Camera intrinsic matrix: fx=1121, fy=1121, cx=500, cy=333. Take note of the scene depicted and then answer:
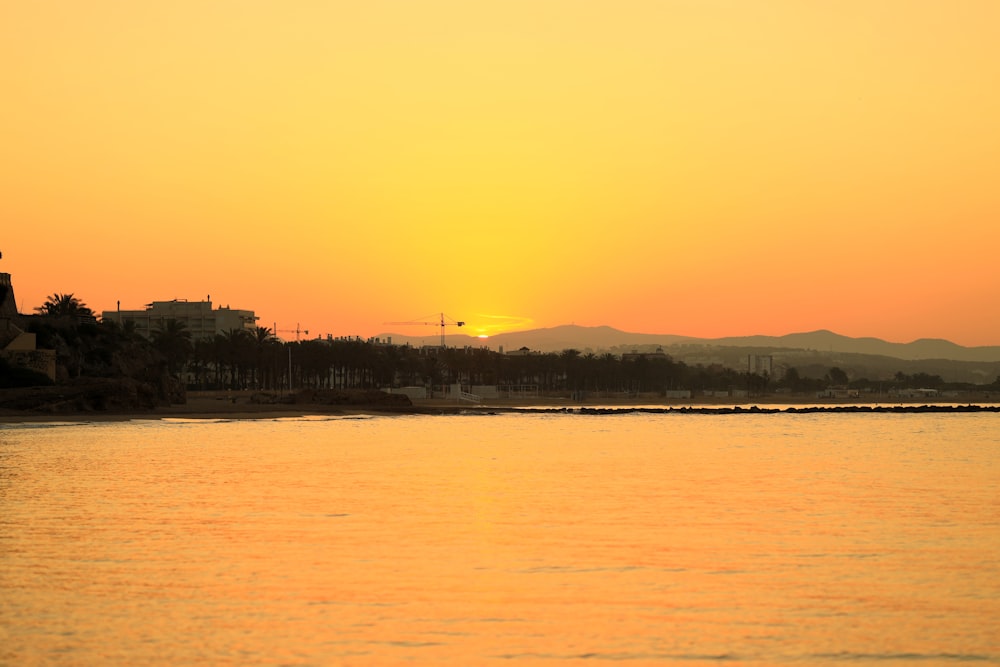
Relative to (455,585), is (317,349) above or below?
above

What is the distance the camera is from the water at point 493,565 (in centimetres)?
1455

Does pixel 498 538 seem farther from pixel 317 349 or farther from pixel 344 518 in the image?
pixel 317 349

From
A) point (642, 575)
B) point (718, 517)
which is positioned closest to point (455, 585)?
point (642, 575)

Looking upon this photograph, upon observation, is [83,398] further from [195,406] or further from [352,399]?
[352,399]

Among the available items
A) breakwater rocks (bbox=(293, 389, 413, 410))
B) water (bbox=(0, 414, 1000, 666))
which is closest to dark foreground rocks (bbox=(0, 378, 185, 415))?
breakwater rocks (bbox=(293, 389, 413, 410))

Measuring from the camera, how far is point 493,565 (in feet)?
68.3

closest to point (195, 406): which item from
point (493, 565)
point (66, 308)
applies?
point (66, 308)

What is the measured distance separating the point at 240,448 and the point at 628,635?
151 feet

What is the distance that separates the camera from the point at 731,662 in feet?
44.6

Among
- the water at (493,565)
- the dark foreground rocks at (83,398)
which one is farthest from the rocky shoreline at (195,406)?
the water at (493,565)

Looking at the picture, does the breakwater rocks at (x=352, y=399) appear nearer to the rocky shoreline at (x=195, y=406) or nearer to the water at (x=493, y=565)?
the rocky shoreline at (x=195, y=406)

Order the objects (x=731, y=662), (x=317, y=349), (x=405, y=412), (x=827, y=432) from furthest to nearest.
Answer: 1. (x=317, y=349)
2. (x=405, y=412)
3. (x=827, y=432)
4. (x=731, y=662)

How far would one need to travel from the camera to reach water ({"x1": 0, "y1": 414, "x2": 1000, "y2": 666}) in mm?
14547

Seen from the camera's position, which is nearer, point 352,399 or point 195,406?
point 195,406
